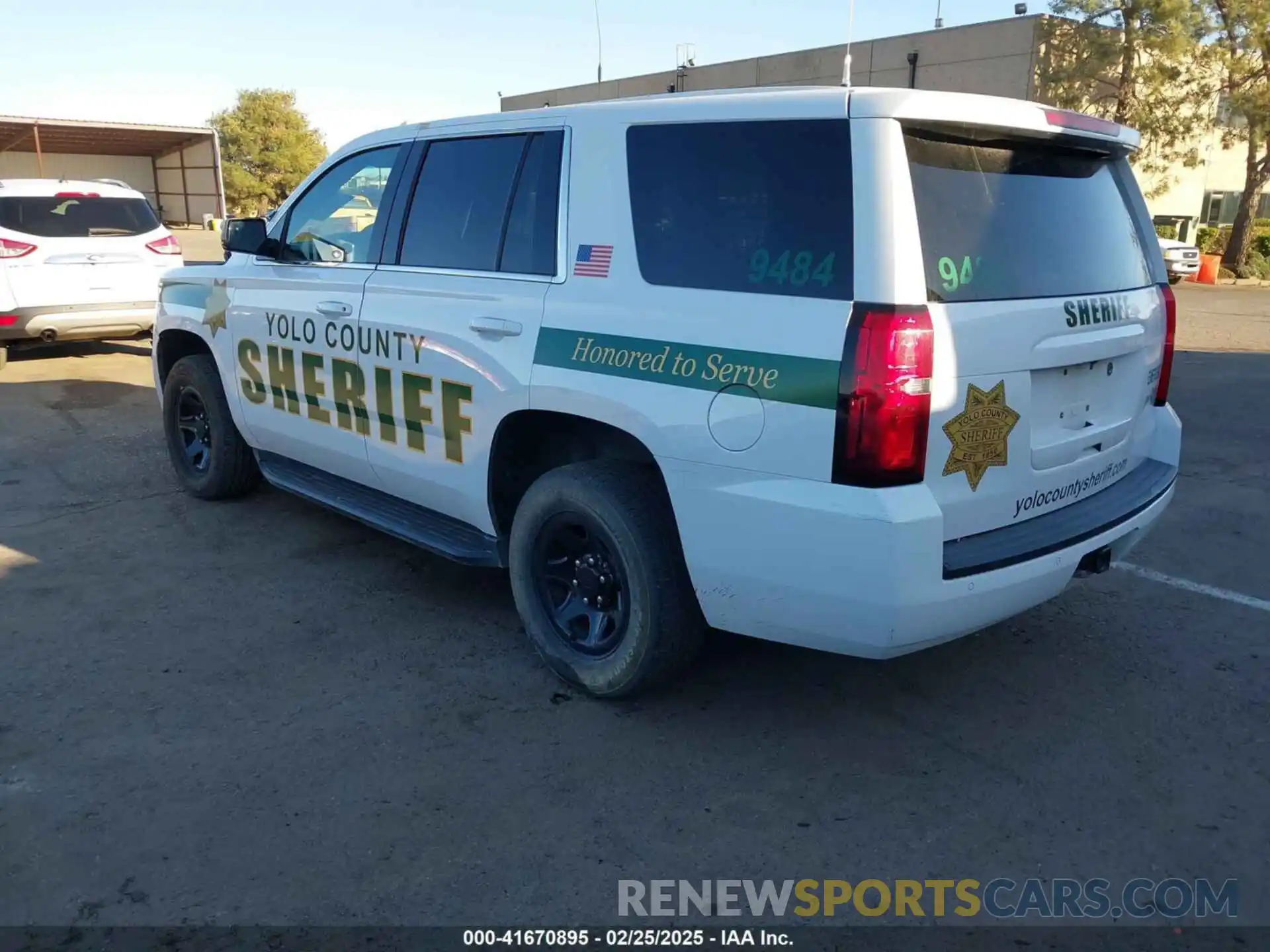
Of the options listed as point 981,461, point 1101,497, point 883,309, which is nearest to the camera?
point 883,309

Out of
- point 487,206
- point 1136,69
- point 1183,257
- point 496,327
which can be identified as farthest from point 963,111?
point 1136,69

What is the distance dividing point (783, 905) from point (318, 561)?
314 centimetres

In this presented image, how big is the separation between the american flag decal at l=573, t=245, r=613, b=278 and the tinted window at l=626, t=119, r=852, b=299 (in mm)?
→ 128

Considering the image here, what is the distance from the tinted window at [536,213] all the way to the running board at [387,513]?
1.08m

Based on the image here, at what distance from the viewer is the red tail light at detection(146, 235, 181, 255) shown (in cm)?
1050

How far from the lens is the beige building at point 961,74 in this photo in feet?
84.4

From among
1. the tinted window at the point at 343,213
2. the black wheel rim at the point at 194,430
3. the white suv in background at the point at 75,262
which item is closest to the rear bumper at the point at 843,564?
the tinted window at the point at 343,213

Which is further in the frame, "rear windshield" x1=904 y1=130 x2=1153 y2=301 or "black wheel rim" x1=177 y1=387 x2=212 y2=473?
"black wheel rim" x1=177 y1=387 x2=212 y2=473

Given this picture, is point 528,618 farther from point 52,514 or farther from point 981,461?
point 52,514

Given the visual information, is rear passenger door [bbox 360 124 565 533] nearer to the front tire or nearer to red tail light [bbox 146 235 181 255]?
the front tire

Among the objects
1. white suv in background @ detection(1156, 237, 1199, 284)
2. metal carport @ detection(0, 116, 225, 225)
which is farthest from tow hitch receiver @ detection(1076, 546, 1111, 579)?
metal carport @ detection(0, 116, 225, 225)

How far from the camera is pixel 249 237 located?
5051mm

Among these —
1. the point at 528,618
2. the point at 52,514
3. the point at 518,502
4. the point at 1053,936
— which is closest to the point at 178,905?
the point at 528,618

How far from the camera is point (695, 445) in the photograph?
3066mm
